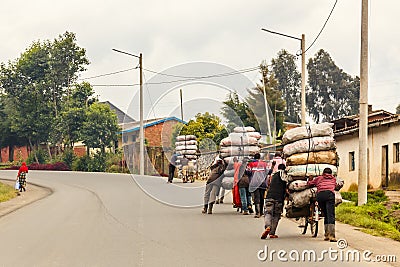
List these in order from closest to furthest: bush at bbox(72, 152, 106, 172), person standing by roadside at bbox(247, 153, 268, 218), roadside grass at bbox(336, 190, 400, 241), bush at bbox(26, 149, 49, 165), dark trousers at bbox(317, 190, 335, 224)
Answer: dark trousers at bbox(317, 190, 335, 224) → roadside grass at bbox(336, 190, 400, 241) → person standing by roadside at bbox(247, 153, 268, 218) → bush at bbox(72, 152, 106, 172) → bush at bbox(26, 149, 49, 165)

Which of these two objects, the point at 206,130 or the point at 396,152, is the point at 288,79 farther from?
the point at 206,130

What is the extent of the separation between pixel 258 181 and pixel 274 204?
369 cm

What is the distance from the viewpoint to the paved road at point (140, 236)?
11.4 metres

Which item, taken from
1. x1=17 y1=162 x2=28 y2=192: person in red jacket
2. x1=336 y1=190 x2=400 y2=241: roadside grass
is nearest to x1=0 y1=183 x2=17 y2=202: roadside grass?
x1=17 y1=162 x2=28 y2=192: person in red jacket

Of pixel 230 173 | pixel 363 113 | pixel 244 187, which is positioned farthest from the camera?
pixel 363 113

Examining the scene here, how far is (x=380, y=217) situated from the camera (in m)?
19.4

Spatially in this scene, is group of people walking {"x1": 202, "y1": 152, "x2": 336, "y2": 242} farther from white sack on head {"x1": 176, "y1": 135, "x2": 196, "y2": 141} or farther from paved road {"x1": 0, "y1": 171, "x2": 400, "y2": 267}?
white sack on head {"x1": 176, "y1": 135, "x2": 196, "y2": 141}

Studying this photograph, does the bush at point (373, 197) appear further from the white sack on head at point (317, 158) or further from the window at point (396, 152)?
the white sack on head at point (317, 158)

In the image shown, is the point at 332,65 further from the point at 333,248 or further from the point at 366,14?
the point at 333,248

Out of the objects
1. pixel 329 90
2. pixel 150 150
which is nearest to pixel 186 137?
pixel 150 150

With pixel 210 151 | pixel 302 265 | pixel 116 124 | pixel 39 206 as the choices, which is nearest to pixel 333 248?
pixel 302 265

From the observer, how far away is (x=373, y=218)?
18688mm

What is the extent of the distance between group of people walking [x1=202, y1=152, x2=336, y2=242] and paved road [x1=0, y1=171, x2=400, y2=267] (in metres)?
0.42

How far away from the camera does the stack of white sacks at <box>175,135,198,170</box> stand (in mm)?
29484
